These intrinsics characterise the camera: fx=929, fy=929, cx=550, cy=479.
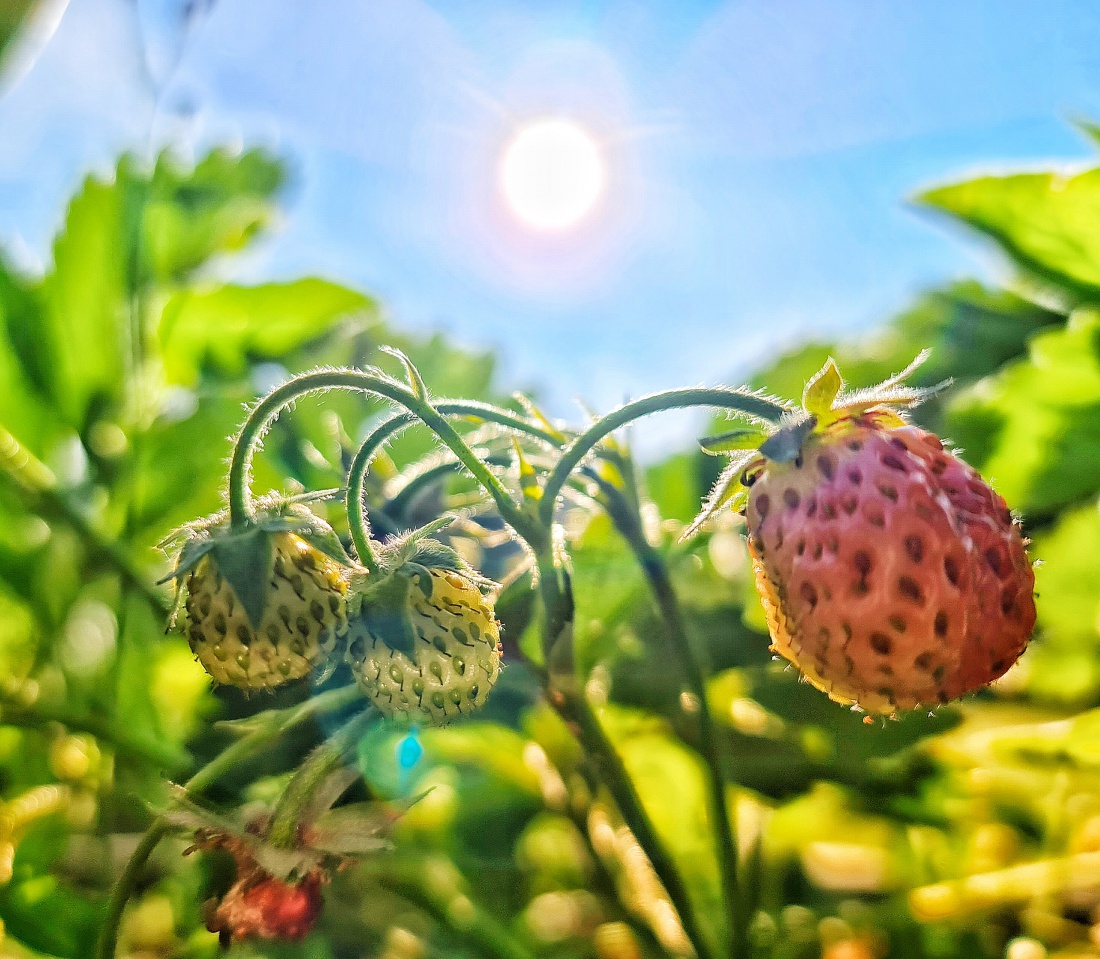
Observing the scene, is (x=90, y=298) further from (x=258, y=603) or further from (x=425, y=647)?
(x=425, y=647)

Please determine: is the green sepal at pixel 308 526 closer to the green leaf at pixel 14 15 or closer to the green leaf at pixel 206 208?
the green leaf at pixel 14 15

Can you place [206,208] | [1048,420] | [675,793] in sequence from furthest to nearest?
[206,208] → [675,793] → [1048,420]

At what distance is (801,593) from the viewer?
1.05 metres

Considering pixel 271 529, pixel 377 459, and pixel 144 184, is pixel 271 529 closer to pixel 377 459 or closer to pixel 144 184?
pixel 377 459

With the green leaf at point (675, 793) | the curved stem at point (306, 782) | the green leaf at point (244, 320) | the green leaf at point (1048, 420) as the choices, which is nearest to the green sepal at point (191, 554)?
the curved stem at point (306, 782)

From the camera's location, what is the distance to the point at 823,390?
112 centimetres

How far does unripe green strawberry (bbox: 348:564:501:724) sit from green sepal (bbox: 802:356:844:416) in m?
0.47

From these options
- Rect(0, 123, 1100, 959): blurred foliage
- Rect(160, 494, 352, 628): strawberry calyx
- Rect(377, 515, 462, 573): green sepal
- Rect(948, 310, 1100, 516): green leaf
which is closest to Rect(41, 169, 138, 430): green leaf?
Rect(0, 123, 1100, 959): blurred foliage

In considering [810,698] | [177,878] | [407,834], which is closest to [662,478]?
[810,698]

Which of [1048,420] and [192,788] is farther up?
[1048,420]

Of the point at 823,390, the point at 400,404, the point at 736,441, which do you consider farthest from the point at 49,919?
the point at 823,390

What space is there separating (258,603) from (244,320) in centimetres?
112

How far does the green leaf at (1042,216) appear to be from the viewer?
1280mm

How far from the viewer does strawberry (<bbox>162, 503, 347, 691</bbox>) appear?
1.16 metres
